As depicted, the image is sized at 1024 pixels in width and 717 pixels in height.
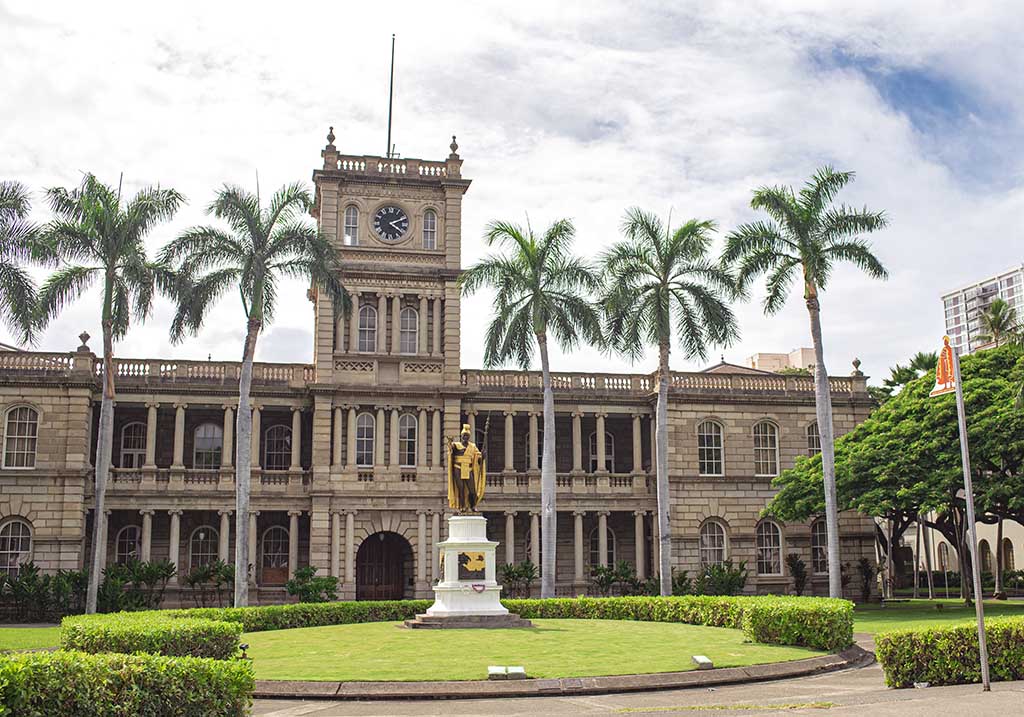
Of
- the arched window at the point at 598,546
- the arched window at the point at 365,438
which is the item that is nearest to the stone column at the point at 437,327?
the arched window at the point at 365,438

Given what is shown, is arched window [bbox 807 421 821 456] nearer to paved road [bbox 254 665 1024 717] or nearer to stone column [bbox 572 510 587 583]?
stone column [bbox 572 510 587 583]

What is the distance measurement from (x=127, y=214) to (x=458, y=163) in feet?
45.9

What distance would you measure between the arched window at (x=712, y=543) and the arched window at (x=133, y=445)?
21946mm

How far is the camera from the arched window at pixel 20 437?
3725 centimetres

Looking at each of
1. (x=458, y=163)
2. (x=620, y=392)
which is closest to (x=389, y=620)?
(x=620, y=392)

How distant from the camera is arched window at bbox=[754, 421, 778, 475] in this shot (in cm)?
4309

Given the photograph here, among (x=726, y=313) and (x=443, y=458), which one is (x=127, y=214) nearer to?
(x=443, y=458)

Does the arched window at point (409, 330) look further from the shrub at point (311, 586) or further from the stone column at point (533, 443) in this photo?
the shrub at point (311, 586)

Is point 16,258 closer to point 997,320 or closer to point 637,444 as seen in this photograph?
point 637,444

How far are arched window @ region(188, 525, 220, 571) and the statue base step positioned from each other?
1697cm

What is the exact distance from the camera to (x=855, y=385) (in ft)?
146

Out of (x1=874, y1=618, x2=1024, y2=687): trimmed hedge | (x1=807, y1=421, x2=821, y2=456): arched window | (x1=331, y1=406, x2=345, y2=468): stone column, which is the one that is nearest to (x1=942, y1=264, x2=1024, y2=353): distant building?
(x1=807, y1=421, x2=821, y2=456): arched window

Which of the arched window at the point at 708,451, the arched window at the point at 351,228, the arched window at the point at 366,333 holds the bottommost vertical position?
the arched window at the point at 708,451

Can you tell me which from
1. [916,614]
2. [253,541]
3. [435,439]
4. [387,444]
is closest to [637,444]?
[435,439]
